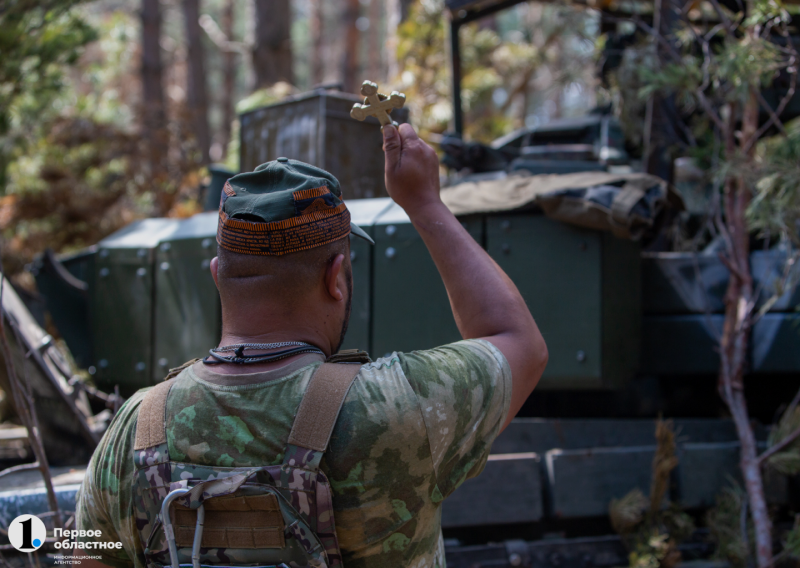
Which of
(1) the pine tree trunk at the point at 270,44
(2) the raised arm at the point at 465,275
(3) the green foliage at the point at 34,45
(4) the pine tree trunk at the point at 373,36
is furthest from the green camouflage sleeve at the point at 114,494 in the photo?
(4) the pine tree trunk at the point at 373,36

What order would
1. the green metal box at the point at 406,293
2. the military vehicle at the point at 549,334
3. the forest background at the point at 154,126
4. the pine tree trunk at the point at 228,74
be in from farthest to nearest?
1. the pine tree trunk at the point at 228,74
2. the forest background at the point at 154,126
3. the green metal box at the point at 406,293
4. the military vehicle at the point at 549,334

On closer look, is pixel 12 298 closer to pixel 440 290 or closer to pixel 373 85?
pixel 440 290

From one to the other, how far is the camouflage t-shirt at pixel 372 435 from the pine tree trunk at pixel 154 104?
8.47 metres

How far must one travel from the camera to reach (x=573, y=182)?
312 cm

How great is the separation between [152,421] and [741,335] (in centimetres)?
277

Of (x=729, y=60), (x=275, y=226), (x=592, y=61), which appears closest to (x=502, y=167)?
(x=592, y=61)

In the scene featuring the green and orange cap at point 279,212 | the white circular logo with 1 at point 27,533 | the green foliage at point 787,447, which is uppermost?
the green and orange cap at point 279,212

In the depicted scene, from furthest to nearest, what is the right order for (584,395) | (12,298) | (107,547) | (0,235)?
(0,235) → (12,298) → (584,395) → (107,547)

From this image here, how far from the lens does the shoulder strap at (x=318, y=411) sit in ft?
4.18

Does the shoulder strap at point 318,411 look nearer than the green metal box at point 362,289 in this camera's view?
Yes

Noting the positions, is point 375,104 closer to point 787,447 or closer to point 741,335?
point 741,335

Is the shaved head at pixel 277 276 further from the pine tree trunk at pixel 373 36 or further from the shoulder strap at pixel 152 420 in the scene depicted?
the pine tree trunk at pixel 373 36

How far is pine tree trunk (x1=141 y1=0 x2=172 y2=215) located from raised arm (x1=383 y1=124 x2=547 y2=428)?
8.39 meters

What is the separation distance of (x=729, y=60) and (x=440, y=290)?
1.71m
